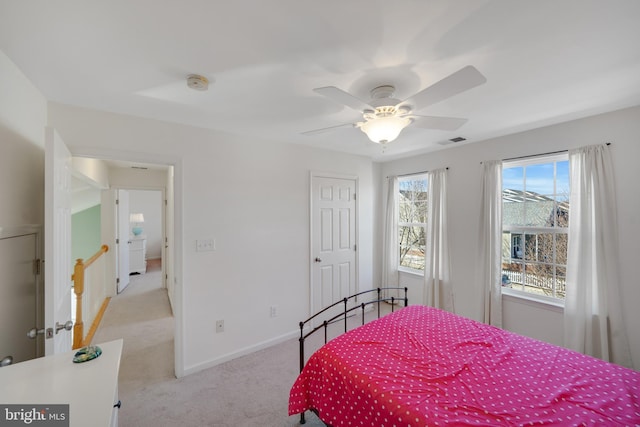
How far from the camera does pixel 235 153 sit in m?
2.83

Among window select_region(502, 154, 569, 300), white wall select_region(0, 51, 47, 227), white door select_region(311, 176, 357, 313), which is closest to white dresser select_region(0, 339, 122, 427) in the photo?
white wall select_region(0, 51, 47, 227)

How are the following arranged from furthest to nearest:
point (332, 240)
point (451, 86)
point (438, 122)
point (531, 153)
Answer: point (332, 240) < point (531, 153) < point (438, 122) < point (451, 86)

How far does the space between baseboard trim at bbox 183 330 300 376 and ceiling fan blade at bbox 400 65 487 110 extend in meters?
2.90

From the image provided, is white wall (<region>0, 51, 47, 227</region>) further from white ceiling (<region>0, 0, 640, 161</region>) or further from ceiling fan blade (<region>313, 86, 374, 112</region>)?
Result: ceiling fan blade (<region>313, 86, 374, 112</region>)

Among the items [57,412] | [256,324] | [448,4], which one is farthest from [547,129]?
[57,412]

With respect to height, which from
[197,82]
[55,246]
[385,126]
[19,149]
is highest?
[197,82]

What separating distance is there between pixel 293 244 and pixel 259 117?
5.25 ft

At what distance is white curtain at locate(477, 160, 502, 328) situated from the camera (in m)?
2.95

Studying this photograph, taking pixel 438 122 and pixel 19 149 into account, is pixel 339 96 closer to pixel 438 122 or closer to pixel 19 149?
pixel 438 122

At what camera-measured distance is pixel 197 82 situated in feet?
5.41

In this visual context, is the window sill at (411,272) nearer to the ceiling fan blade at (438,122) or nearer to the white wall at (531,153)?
the white wall at (531,153)

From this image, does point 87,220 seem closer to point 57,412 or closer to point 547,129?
point 57,412

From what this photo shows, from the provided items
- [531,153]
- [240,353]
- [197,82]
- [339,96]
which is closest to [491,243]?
[531,153]

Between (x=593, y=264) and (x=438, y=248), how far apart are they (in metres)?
1.49
